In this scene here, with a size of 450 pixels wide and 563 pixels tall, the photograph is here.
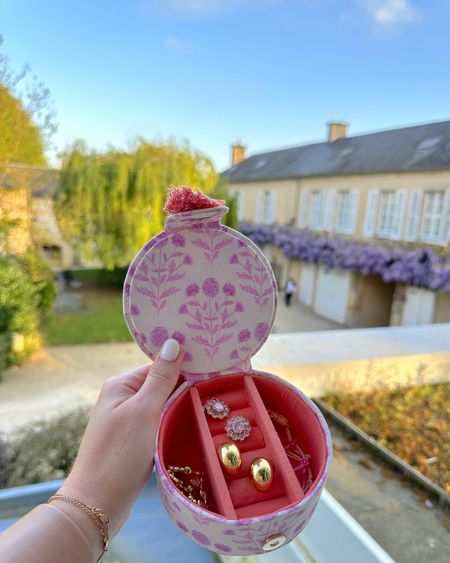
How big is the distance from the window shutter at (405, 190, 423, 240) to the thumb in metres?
2.67

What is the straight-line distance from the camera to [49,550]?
385mm

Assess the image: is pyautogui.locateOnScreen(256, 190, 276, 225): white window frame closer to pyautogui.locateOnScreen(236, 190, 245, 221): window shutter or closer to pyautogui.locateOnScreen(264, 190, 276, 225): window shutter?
pyautogui.locateOnScreen(264, 190, 276, 225): window shutter

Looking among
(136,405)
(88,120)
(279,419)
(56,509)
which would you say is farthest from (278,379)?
(88,120)

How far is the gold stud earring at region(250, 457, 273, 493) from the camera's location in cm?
44

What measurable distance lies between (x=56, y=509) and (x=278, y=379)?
304 millimetres

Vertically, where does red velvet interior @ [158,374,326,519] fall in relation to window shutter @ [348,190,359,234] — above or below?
below

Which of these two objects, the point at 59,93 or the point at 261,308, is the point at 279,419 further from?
the point at 59,93

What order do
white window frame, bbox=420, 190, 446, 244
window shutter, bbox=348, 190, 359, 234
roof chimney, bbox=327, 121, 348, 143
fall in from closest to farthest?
white window frame, bbox=420, 190, 446, 244, roof chimney, bbox=327, 121, 348, 143, window shutter, bbox=348, 190, 359, 234

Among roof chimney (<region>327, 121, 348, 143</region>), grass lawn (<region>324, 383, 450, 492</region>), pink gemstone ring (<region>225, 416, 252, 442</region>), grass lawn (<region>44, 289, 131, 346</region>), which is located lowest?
grass lawn (<region>44, 289, 131, 346</region>)

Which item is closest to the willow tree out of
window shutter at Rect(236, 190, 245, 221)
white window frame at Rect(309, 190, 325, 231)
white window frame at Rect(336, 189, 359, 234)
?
window shutter at Rect(236, 190, 245, 221)

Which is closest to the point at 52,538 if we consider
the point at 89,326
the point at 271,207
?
the point at 89,326

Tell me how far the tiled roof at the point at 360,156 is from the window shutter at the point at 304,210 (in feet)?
0.76

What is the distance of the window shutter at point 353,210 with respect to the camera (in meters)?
4.03

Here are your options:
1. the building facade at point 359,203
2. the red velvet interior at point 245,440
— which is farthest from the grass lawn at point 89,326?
the red velvet interior at point 245,440
